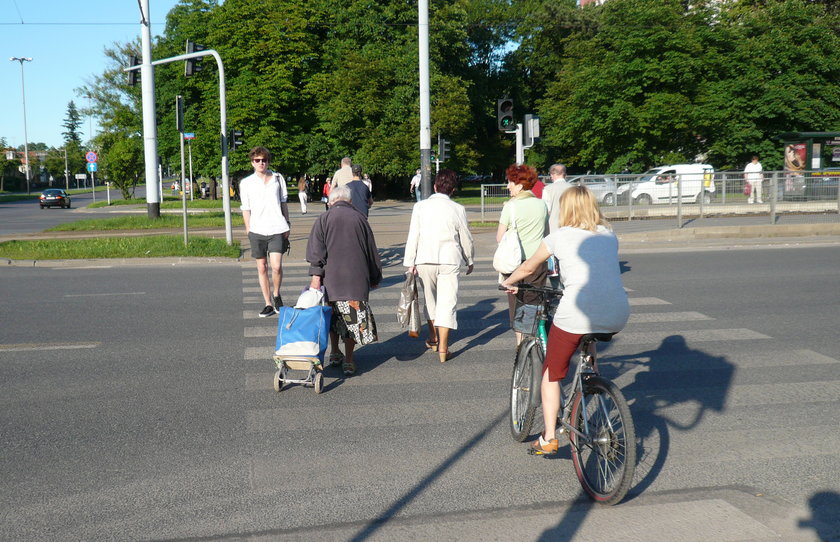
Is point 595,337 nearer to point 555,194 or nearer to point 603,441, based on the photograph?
point 603,441

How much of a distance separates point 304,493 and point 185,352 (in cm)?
389

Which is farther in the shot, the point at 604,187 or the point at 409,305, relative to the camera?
the point at 604,187

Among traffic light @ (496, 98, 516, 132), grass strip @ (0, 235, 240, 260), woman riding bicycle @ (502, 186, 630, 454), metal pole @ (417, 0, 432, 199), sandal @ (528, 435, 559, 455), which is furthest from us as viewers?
metal pole @ (417, 0, 432, 199)

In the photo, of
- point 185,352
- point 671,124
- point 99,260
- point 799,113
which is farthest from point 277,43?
point 185,352

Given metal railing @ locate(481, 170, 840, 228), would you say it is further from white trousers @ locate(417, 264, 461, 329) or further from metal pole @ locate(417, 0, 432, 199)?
white trousers @ locate(417, 264, 461, 329)

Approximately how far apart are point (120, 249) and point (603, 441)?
14.9 meters

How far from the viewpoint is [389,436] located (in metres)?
5.32

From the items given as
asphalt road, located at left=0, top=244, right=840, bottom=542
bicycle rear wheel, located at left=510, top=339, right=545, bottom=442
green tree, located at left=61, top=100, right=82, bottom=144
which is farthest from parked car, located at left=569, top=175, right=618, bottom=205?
green tree, located at left=61, top=100, right=82, bottom=144

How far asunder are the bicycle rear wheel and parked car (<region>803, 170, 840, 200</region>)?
732 inches

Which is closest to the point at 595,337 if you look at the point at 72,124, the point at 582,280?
the point at 582,280

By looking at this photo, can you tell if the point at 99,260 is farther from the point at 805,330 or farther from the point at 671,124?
the point at 671,124

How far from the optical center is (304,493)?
171 inches

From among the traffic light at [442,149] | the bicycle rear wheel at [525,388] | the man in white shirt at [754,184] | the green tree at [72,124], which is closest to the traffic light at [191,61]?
the traffic light at [442,149]

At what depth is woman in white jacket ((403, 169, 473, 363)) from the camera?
292 inches
